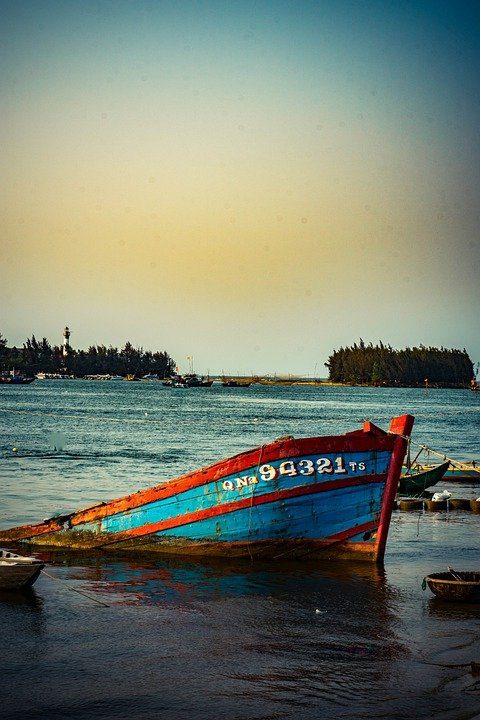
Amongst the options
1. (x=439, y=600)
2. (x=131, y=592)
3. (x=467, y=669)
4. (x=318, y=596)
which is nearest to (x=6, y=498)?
(x=131, y=592)

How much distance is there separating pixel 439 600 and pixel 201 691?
5128 millimetres

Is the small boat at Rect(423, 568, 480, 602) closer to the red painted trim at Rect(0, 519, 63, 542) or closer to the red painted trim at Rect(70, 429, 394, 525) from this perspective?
the red painted trim at Rect(70, 429, 394, 525)

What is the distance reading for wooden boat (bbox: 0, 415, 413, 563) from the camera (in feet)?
50.0

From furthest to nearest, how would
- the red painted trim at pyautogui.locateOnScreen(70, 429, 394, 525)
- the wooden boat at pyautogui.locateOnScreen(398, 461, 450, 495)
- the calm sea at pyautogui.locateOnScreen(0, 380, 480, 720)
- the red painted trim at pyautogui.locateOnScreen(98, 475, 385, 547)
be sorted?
1. the wooden boat at pyautogui.locateOnScreen(398, 461, 450, 495)
2. the red painted trim at pyautogui.locateOnScreen(98, 475, 385, 547)
3. the red painted trim at pyautogui.locateOnScreen(70, 429, 394, 525)
4. the calm sea at pyautogui.locateOnScreen(0, 380, 480, 720)

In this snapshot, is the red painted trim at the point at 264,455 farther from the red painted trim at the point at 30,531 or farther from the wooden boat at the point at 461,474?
the wooden boat at the point at 461,474

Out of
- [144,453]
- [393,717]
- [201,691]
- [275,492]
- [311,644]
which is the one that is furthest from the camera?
[144,453]

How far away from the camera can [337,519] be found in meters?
15.6

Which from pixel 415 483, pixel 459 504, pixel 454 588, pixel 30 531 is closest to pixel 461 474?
pixel 415 483

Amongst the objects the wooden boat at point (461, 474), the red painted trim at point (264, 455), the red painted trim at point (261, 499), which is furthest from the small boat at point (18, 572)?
the wooden boat at point (461, 474)

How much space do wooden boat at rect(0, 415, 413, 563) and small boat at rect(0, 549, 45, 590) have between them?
10.2 feet

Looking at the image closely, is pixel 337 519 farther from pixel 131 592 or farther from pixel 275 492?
pixel 131 592

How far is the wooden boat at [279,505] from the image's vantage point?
50.0 feet

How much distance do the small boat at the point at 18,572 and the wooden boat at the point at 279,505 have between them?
122 inches

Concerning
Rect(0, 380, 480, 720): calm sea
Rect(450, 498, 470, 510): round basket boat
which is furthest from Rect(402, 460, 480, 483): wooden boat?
Rect(0, 380, 480, 720): calm sea
